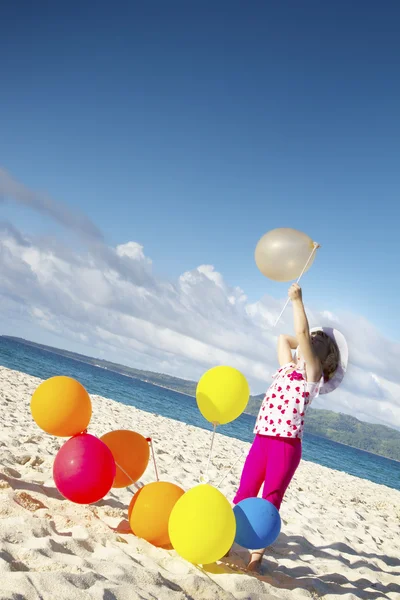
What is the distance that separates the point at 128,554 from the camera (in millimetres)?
2824

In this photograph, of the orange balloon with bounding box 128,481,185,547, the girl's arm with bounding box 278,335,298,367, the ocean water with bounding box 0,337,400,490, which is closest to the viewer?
the orange balloon with bounding box 128,481,185,547

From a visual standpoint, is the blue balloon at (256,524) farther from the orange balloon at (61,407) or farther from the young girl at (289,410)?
the orange balloon at (61,407)

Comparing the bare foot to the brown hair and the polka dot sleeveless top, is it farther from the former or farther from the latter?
the brown hair

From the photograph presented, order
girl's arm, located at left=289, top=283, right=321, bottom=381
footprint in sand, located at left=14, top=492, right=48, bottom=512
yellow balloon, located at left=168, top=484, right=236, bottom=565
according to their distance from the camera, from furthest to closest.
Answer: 1. footprint in sand, located at left=14, top=492, right=48, bottom=512
2. girl's arm, located at left=289, top=283, right=321, bottom=381
3. yellow balloon, located at left=168, top=484, right=236, bottom=565

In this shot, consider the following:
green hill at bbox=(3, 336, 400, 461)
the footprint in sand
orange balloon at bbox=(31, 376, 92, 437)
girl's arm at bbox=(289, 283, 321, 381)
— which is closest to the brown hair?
girl's arm at bbox=(289, 283, 321, 381)

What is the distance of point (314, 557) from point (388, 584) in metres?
0.65

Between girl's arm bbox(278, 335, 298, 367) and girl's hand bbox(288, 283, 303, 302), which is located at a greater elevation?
girl's hand bbox(288, 283, 303, 302)

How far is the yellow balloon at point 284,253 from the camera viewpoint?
137 inches

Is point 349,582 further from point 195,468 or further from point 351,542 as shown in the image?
point 195,468

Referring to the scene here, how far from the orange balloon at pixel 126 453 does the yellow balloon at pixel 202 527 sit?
788 mm

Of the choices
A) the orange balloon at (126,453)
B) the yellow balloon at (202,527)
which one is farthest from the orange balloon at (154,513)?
the orange balloon at (126,453)

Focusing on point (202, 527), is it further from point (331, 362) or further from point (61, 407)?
point (331, 362)

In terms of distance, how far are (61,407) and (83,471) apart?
0.49 metres

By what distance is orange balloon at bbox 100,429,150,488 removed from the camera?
3482mm
